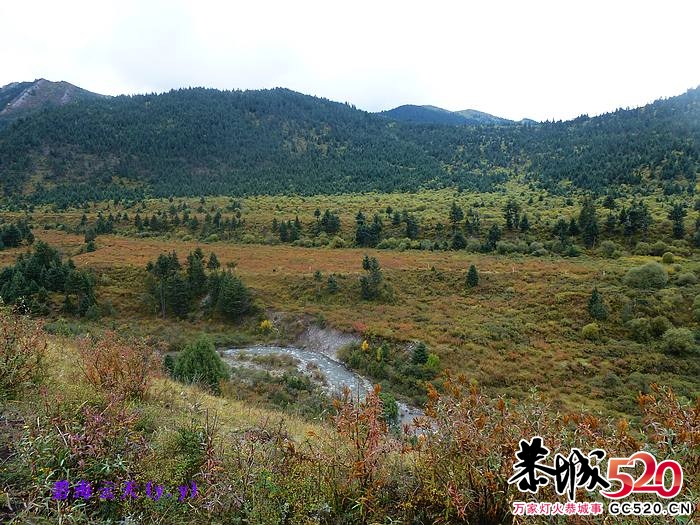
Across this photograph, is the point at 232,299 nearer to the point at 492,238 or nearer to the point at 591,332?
the point at 591,332

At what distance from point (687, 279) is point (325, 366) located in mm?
28654

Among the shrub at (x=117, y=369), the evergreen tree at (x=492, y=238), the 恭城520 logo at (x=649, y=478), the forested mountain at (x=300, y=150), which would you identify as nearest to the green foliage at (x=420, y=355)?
the shrub at (x=117, y=369)

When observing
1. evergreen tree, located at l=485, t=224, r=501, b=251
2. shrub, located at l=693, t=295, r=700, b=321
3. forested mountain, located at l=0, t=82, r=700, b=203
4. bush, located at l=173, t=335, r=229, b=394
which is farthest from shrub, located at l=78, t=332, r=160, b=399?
forested mountain, located at l=0, t=82, r=700, b=203

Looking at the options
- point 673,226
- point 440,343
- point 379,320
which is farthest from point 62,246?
point 673,226

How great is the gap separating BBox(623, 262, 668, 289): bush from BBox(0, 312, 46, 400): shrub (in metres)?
36.6

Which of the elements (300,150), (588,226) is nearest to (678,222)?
(588,226)

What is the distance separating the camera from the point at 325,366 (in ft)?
85.3

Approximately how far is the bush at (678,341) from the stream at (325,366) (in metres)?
16.0

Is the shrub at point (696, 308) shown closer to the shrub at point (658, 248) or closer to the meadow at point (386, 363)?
the meadow at point (386, 363)

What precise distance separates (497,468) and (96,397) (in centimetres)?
408

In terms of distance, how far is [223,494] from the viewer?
322 cm

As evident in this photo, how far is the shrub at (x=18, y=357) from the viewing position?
4465 mm

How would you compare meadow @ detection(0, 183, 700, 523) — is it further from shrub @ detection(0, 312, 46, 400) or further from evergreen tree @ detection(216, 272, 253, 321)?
evergreen tree @ detection(216, 272, 253, 321)

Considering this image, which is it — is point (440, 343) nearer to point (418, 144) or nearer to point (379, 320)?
point (379, 320)
